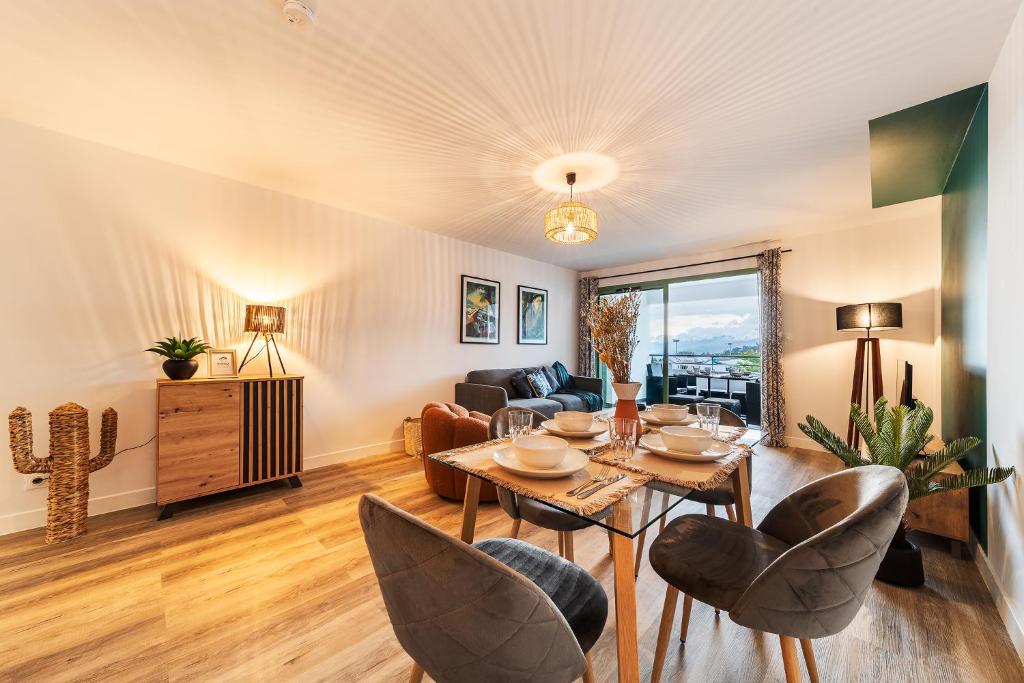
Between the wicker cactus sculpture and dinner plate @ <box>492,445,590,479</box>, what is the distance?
2.73m

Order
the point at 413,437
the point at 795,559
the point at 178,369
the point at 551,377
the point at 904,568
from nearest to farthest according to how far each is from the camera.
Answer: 1. the point at 795,559
2. the point at 904,568
3. the point at 178,369
4. the point at 413,437
5. the point at 551,377

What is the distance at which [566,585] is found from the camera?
3.40ft

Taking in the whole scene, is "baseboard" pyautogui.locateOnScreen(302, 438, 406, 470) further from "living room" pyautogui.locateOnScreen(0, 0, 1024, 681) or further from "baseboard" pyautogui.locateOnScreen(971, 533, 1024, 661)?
"baseboard" pyautogui.locateOnScreen(971, 533, 1024, 661)

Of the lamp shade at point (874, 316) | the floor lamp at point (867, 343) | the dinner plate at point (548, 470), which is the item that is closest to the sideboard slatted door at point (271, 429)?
the dinner plate at point (548, 470)

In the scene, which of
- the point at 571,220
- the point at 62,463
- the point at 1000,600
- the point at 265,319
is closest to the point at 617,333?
the point at 571,220

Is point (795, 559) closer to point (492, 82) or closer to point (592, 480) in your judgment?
point (592, 480)

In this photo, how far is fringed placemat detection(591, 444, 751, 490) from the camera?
1118 mm

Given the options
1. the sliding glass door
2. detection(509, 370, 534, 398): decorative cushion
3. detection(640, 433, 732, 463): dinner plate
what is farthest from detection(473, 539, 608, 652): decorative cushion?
the sliding glass door

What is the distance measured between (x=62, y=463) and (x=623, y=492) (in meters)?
3.21

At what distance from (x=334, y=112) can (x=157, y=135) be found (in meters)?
1.35

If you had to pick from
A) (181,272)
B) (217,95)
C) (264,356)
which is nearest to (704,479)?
(217,95)

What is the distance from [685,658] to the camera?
1417 mm

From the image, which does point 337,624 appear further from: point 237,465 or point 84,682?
point 237,465

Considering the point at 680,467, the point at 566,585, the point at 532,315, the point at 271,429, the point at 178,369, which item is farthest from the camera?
the point at 532,315
